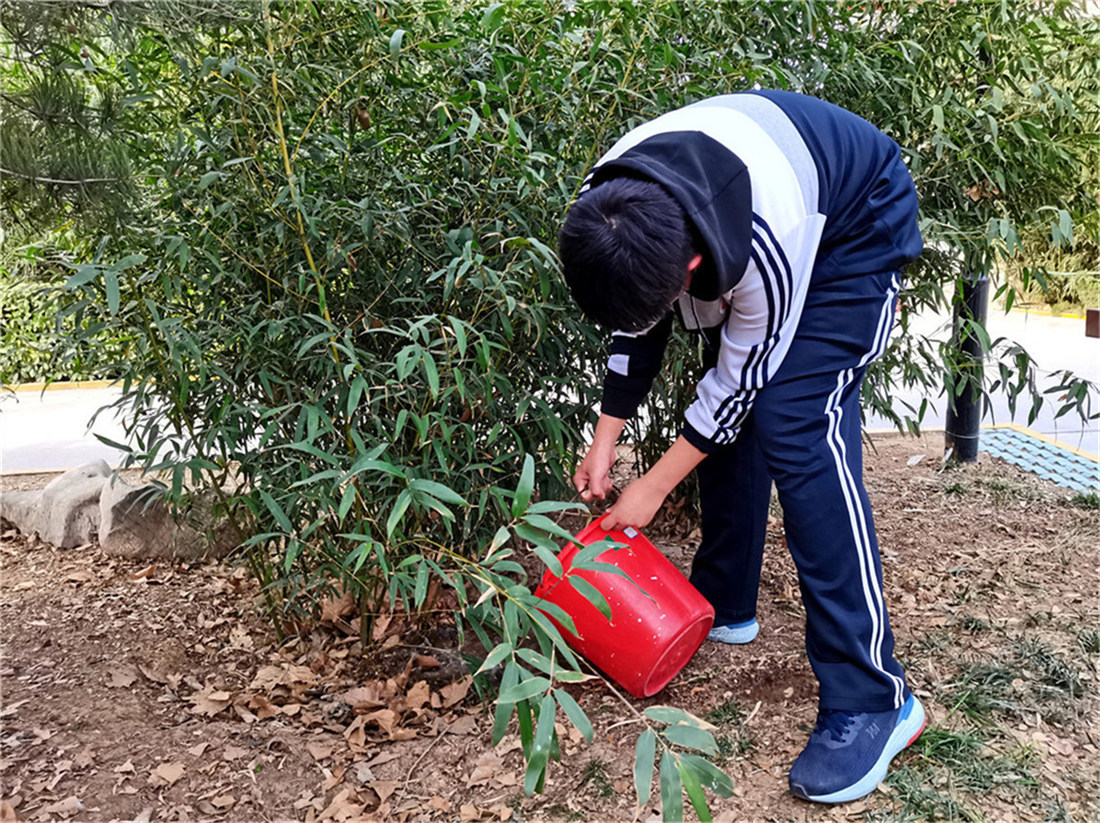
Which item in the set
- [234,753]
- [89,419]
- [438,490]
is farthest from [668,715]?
[89,419]

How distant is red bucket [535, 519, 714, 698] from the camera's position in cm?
179

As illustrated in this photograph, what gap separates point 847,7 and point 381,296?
1403mm

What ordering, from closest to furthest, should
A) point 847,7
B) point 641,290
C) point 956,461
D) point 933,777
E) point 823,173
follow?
point 641,290, point 823,173, point 933,777, point 847,7, point 956,461

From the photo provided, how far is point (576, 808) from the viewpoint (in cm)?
167

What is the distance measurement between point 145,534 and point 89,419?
57 cm

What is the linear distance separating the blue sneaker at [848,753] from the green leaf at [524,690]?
84 cm

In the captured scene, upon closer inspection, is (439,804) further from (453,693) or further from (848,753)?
(848,753)

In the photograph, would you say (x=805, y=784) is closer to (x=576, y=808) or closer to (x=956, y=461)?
(x=576, y=808)

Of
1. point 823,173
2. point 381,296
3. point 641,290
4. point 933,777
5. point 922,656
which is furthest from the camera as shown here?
point 922,656

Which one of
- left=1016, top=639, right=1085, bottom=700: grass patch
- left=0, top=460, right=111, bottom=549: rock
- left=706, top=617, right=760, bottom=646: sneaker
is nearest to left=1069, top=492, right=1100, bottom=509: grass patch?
left=1016, top=639, right=1085, bottom=700: grass patch

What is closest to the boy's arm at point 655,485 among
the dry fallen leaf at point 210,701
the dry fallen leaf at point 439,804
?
the dry fallen leaf at point 439,804

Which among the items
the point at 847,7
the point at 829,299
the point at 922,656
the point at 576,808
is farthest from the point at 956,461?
the point at 576,808

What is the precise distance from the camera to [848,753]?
1.66 metres

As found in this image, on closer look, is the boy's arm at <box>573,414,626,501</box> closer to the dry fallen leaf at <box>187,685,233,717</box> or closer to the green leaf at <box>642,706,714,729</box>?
the green leaf at <box>642,706,714,729</box>
